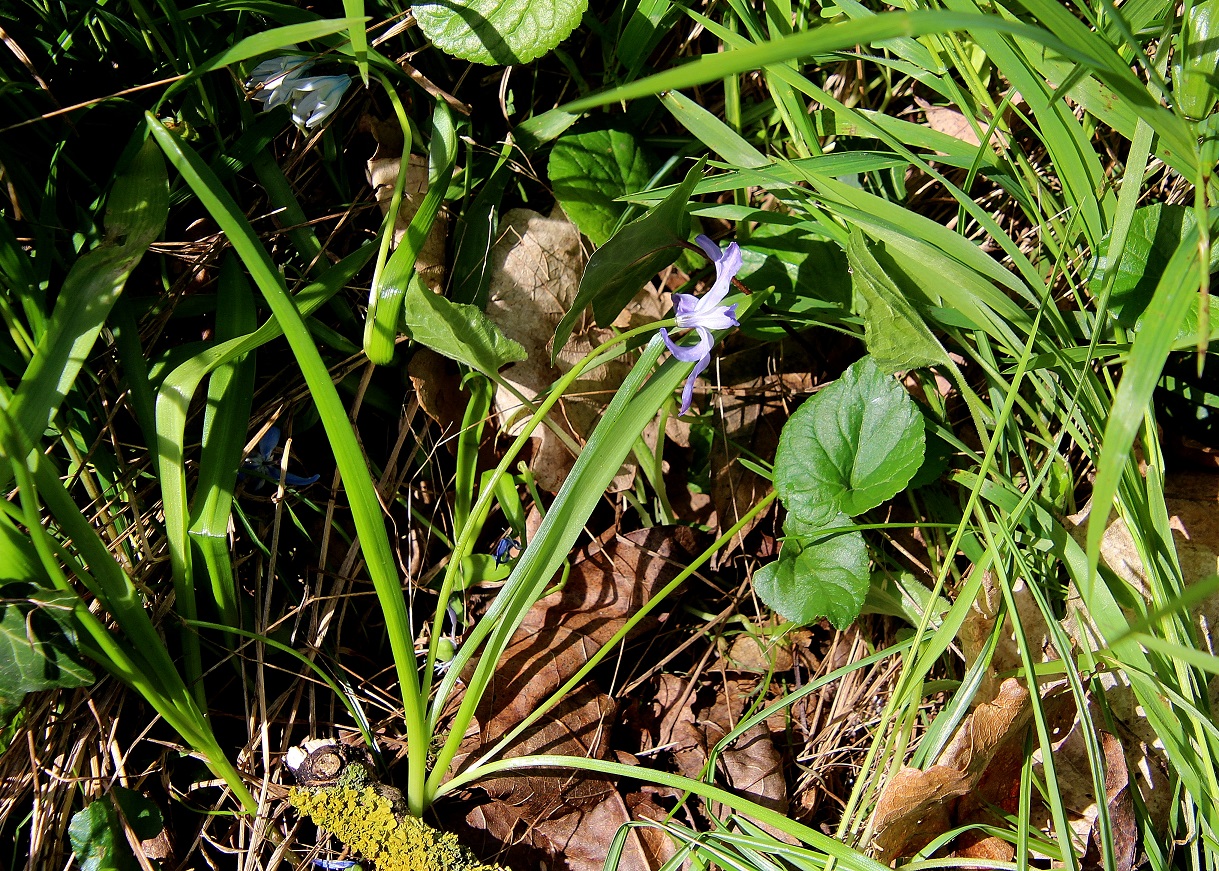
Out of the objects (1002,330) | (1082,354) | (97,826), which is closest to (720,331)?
(1002,330)

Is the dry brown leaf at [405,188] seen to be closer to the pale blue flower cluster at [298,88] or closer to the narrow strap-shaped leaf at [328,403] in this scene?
the pale blue flower cluster at [298,88]

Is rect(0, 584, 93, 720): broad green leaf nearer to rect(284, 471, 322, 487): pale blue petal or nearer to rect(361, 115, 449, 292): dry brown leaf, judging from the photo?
rect(284, 471, 322, 487): pale blue petal

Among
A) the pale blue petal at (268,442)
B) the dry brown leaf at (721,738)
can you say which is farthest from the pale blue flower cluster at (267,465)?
the dry brown leaf at (721,738)

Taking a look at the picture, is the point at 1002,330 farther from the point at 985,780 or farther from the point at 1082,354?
the point at 985,780

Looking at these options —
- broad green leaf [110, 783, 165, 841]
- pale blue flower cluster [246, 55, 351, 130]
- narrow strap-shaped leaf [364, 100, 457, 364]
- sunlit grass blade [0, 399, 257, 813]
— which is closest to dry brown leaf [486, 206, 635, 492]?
narrow strap-shaped leaf [364, 100, 457, 364]

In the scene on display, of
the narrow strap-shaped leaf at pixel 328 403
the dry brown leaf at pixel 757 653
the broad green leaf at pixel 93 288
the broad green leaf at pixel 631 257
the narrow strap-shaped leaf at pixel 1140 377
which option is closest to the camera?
the narrow strap-shaped leaf at pixel 1140 377
